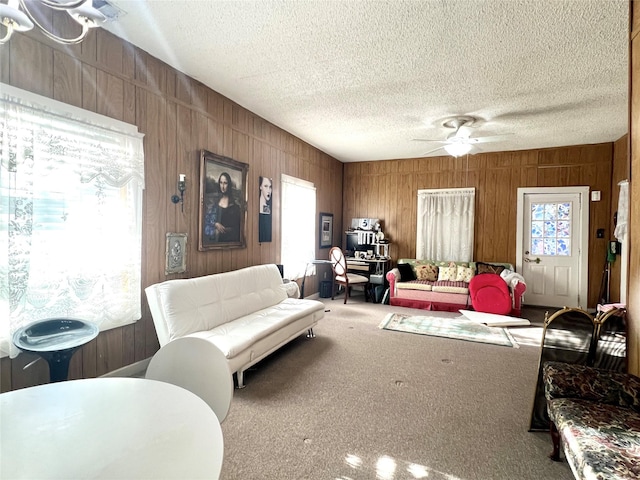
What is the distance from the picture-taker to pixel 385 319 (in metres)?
4.85

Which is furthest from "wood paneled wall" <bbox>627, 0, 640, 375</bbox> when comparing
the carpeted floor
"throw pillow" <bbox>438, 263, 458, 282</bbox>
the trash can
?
the trash can

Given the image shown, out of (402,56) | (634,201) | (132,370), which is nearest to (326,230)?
(402,56)

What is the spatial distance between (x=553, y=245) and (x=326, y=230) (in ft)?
13.4

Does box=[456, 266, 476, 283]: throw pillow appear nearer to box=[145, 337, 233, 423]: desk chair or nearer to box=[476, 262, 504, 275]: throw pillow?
box=[476, 262, 504, 275]: throw pillow

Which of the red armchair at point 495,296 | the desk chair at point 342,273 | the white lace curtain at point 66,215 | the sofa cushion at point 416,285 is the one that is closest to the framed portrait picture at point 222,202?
the white lace curtain at point 66,215

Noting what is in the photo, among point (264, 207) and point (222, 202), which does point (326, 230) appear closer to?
point (264, 207)

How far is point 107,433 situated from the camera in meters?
1.03

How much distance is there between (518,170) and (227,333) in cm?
574

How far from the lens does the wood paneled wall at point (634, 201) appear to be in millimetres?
1923

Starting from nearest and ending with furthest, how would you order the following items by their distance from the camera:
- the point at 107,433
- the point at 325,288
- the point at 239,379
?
the point at 107,433, the point at 239,379, the point at 325,288

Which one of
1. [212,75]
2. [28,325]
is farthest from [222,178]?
[28,325]

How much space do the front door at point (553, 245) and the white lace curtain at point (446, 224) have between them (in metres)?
0.84

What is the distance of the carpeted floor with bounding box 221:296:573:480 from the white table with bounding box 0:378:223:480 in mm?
867

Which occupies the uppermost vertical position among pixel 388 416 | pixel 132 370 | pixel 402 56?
pixel 402 56
